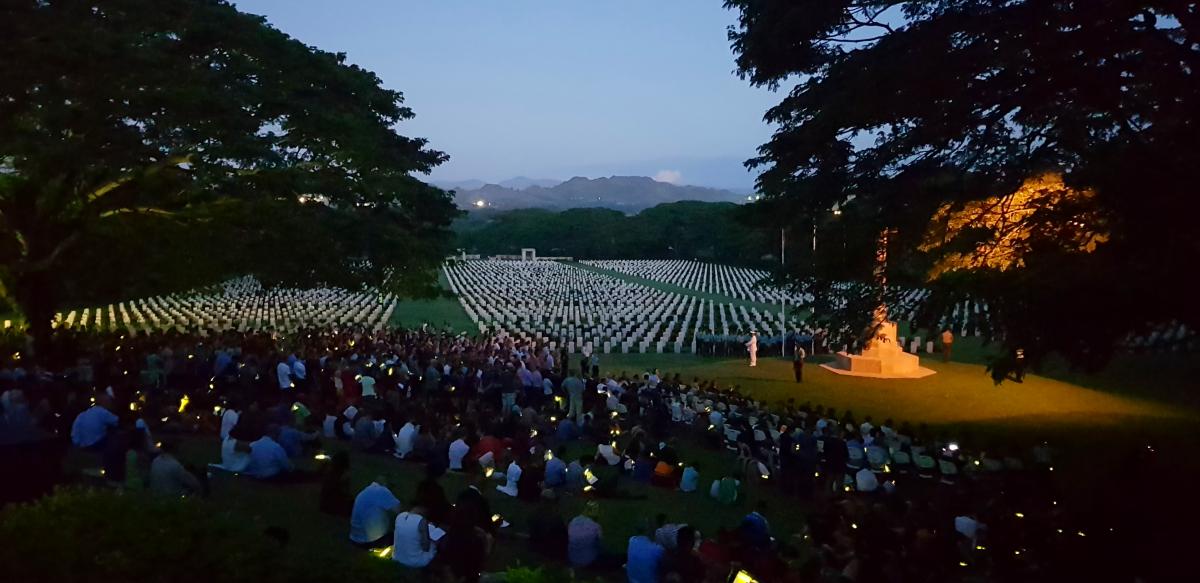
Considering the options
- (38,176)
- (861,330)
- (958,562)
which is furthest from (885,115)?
(38,176)

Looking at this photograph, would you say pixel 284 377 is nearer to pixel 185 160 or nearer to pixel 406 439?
pixel 406 439

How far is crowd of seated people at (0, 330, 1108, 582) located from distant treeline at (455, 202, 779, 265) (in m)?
66.6

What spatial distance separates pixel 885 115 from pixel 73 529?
9.09m

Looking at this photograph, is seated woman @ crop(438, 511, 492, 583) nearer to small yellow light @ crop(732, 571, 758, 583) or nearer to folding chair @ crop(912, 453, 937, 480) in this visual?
small yellow light @ crop(732, 571, 758, 583)

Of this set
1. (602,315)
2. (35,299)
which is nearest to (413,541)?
(35,299)

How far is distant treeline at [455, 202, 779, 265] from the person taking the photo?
95.2m

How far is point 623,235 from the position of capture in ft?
339

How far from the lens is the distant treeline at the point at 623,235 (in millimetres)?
95188

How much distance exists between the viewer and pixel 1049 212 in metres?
8.67

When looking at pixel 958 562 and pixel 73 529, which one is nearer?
pixel 73 529

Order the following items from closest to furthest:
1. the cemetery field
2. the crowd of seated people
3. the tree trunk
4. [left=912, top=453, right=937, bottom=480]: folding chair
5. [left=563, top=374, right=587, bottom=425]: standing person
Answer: the crowd of seated people < [left=912, top=453, right=937, bottom=480]: folding chair < [left=563, top=374, right=587, bottom=425]: standing person < the tree trunk < the cemetery field

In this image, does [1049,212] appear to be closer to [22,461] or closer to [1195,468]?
[1195,468]

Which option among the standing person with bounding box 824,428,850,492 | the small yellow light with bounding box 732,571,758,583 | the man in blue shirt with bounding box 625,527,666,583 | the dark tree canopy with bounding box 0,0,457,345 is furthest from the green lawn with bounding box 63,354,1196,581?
the dark tree canopy with bounding box 0,0,457,345

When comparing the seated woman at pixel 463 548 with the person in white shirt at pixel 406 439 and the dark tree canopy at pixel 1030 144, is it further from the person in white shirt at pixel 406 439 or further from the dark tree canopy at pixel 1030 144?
the dark tree canopy at pixel 1030 144
